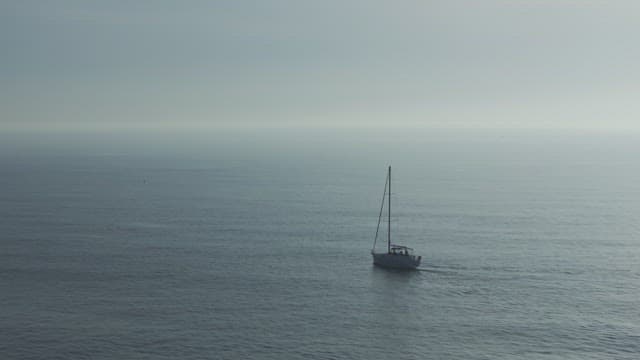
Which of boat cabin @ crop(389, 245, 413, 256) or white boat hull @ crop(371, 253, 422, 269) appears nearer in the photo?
white boat hull @ crop(371, 253, 422, 269)

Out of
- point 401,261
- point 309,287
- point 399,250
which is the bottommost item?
point 309,287

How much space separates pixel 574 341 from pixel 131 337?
48.0m

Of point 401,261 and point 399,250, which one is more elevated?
point 399,250

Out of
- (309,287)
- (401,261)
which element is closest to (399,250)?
(401,261)

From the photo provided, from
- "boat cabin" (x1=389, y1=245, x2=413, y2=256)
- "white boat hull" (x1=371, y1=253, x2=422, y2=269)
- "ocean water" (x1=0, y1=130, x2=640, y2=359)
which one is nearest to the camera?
"ocean water" (x1=0, y1=130, x2=640, y2=359)

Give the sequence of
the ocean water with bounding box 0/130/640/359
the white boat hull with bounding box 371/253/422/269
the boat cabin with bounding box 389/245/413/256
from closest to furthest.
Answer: the ocean water with bounding box 0/130/640/359
the white boat hull with bounding box 371/253/422/269
the boat cabin with bounding box 389/245/413/256

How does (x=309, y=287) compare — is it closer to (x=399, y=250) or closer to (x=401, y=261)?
(x=401, y=261)

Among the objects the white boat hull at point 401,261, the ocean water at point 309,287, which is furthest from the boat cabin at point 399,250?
the ocean water at point 309,287

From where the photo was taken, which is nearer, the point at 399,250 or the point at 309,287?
the point at 309,287

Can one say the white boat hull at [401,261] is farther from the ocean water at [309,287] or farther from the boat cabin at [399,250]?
the ocean water at [309,287]

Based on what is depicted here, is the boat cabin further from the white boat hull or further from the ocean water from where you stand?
the ocean water

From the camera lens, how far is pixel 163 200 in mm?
189750

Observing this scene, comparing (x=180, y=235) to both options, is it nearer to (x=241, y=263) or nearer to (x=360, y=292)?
(x=241, y=263)

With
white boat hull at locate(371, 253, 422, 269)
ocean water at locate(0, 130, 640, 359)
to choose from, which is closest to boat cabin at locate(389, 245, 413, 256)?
white boat hull at locate(371, 253, 422, 269)
